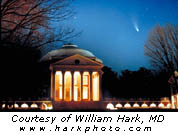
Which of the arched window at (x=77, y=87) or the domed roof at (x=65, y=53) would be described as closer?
the arched window at (x=77, y=87)

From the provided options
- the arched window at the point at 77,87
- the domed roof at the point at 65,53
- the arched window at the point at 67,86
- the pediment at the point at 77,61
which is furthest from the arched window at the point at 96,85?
the domed roof at the point at 65,53

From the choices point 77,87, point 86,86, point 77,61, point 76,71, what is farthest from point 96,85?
point 77,61

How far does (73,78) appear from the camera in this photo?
7188 centimetres

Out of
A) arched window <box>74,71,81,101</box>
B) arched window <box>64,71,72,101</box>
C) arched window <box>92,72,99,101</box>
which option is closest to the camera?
arched window <box>92,72,99,101</box>

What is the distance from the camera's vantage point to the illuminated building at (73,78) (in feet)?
231

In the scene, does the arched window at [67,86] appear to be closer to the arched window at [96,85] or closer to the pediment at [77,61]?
the arched window at [96,85]

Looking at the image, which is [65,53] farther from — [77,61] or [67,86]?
[77,61]

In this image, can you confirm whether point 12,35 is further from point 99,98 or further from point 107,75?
point 107,75

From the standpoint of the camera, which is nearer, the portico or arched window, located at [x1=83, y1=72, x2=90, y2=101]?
the portico

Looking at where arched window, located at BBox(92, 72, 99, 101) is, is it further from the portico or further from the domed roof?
the domed roof

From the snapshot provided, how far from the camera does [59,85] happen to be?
78.6 m

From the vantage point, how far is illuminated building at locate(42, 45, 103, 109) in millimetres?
70500

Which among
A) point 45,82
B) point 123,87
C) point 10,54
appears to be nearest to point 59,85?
point 45,82

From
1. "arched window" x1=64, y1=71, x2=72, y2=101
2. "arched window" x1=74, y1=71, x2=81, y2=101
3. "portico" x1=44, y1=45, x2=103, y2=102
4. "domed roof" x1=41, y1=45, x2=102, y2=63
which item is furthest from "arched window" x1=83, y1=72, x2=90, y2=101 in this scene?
"domed roof" x1=41, y1=45, x2=102, y2=63
